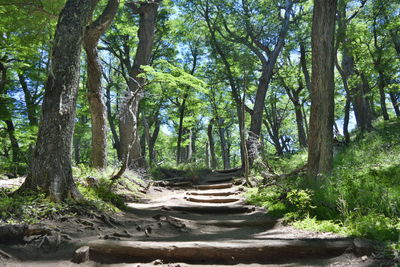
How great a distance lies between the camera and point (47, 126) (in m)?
5.41

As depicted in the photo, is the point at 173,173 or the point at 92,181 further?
the point at 173,173

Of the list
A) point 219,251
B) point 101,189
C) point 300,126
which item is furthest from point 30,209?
point 300,126

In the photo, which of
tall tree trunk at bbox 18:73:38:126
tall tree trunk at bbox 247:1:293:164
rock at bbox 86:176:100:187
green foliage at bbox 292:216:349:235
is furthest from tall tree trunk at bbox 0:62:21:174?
green foliage at bbox 292:216:349:235

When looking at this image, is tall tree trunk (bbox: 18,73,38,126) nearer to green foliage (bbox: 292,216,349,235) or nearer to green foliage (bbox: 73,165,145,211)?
green foliage (bbox: 73,165,145,211)

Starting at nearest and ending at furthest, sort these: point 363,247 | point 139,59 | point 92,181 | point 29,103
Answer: point 363,247
point 92,181
point 139,59
point 29,103

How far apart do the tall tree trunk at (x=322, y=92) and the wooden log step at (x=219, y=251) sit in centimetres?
414

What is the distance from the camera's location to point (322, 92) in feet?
24.7

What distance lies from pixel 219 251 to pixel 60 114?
13.1ft

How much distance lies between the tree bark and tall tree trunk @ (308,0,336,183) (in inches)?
229

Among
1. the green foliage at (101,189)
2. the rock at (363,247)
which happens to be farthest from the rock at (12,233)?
the rock at (363,247)

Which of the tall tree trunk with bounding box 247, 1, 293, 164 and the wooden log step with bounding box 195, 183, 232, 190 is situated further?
the tall tree trunk with bounding box 247, 1, 293, 164

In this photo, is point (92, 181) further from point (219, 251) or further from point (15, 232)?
point (219, 251)

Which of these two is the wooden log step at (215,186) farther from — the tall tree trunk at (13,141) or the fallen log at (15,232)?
the fallen log at (15,232)

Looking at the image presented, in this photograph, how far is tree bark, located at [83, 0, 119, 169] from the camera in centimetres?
827
